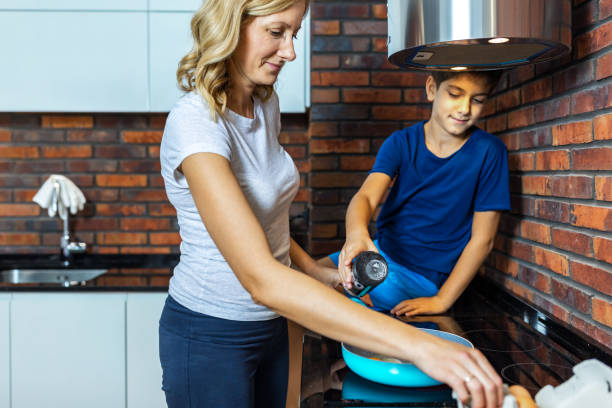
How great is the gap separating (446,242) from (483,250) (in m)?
0.12

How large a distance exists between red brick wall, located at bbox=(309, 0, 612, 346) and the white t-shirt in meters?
0.66

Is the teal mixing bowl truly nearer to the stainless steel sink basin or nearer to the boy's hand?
the boy's hand

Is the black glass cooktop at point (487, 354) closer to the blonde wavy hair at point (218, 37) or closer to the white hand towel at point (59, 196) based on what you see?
the blonde wavy hair at point (218, 37)

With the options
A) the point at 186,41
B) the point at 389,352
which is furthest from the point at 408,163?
the point at 186,41

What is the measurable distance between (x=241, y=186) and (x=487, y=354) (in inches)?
24.1

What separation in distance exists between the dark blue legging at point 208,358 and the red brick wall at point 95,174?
1588mm

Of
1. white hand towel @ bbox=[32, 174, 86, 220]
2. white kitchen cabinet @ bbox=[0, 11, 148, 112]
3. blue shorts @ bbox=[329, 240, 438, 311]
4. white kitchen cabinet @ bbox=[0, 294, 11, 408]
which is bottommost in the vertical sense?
white kitchen cabinet @ bbox=[0, 294, 11, 408]

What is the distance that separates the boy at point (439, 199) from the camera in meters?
1.49

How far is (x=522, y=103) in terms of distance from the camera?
1607 millimetres

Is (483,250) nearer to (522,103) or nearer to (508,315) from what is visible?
(508,315)

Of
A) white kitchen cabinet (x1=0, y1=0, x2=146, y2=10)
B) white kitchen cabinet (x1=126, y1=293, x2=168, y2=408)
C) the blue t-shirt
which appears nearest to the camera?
the blue t-shirt

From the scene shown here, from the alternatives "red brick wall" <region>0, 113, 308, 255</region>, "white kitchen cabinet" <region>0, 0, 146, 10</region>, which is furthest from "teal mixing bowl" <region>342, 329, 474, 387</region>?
"white kitchen cabinet" <region>0, 0, 146, 10</region>

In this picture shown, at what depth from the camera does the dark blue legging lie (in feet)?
3.73

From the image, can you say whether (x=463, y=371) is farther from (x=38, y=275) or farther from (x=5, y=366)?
(x=38, y=275)
